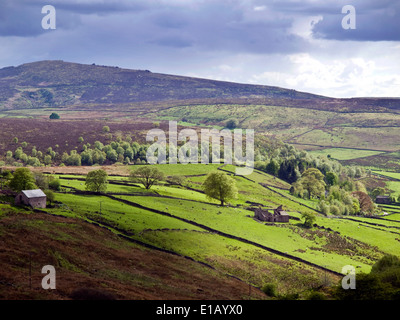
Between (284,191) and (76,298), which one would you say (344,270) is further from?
(284,191)

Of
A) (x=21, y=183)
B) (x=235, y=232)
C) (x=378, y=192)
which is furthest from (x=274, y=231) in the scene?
(x=378, y=192)

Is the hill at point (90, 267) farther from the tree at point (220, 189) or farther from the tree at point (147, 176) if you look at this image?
the tree at point (220, 189)

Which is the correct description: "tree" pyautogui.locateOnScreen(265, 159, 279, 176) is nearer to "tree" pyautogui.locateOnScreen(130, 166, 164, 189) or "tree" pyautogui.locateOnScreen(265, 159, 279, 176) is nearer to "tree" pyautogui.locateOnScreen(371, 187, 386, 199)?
"tree" pyautogui.locateOnScreen(371, 187, 386, 199)

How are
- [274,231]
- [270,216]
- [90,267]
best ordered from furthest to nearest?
[270,216], [274,231], [90,267]

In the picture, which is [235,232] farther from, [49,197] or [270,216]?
→ [49,197]

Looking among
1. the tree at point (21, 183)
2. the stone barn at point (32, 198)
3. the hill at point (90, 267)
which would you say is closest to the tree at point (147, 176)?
the tree at point (21, 183)

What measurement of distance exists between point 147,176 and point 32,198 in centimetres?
4433

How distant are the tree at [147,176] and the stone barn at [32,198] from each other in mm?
41915

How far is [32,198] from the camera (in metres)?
84.5

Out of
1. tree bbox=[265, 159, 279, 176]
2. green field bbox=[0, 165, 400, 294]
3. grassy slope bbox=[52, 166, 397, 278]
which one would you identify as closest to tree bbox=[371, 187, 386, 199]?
tree bbox=[265, 159, 279, 176]

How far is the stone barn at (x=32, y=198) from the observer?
84.5 m

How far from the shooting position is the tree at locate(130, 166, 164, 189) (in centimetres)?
12575

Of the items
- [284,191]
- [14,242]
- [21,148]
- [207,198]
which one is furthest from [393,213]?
[21,148]

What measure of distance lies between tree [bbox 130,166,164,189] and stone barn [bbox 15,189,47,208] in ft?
→ 138
